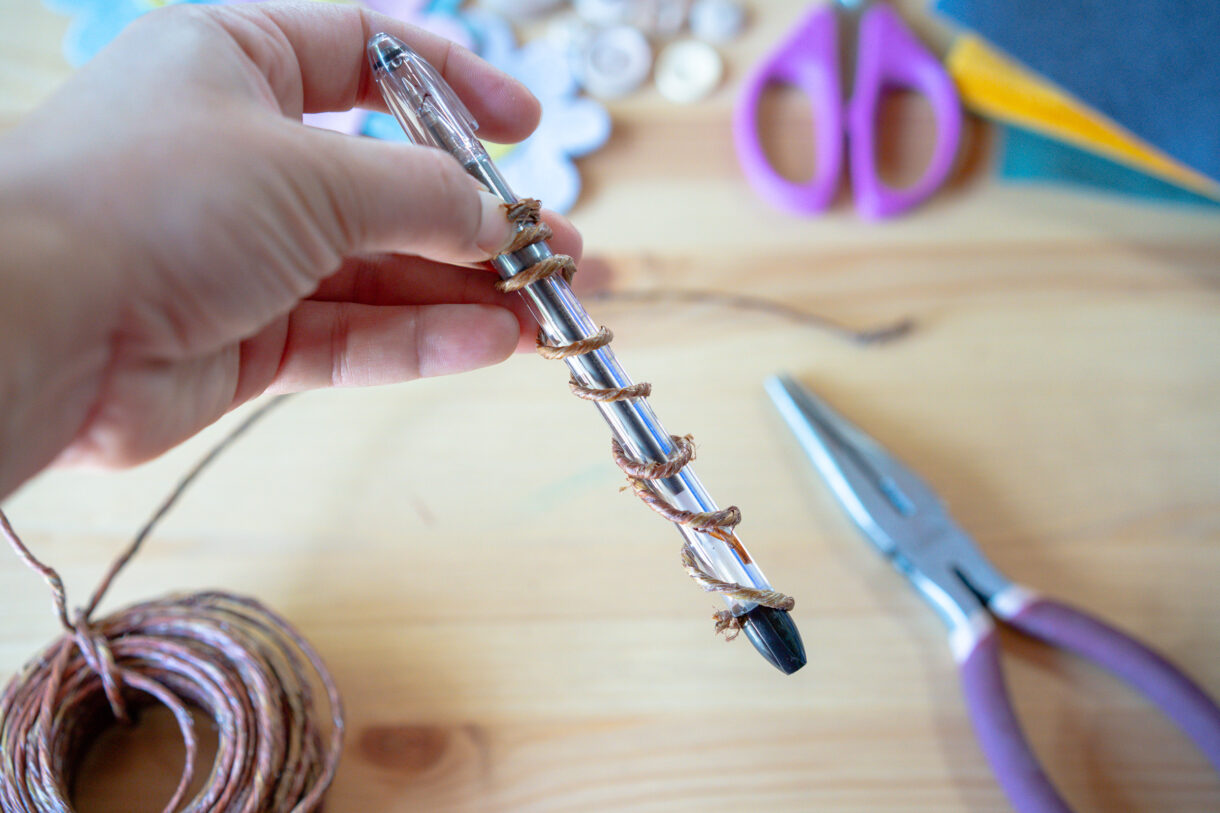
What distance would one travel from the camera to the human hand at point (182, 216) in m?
0.31

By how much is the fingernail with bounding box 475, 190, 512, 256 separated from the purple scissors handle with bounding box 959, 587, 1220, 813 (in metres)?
0.40

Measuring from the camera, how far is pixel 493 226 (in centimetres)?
41

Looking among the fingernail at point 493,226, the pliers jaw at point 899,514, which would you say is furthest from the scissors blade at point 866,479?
the fingernail at point 493,226

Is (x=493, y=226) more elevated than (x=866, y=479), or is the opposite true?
(x=493, y=226)

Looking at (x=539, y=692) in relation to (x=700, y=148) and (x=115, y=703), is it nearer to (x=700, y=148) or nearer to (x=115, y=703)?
(x=115, y=703)

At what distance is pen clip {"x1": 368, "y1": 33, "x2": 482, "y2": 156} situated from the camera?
0.43 m

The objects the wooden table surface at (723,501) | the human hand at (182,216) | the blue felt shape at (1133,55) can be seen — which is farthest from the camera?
the blue felt shape at (1133,55)

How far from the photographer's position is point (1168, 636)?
1.87ft

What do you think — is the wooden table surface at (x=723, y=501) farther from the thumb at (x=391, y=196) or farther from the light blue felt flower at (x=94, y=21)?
the thumb at (x=391, y=196)

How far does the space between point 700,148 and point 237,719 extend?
572 millimetres

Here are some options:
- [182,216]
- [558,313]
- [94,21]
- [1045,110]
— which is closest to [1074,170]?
[1045,110]

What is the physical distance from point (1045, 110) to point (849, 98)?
0.17 meters

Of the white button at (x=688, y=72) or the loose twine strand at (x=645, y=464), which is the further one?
the white button at (x=688, y=72)

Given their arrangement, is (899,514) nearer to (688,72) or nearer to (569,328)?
(569,328)
